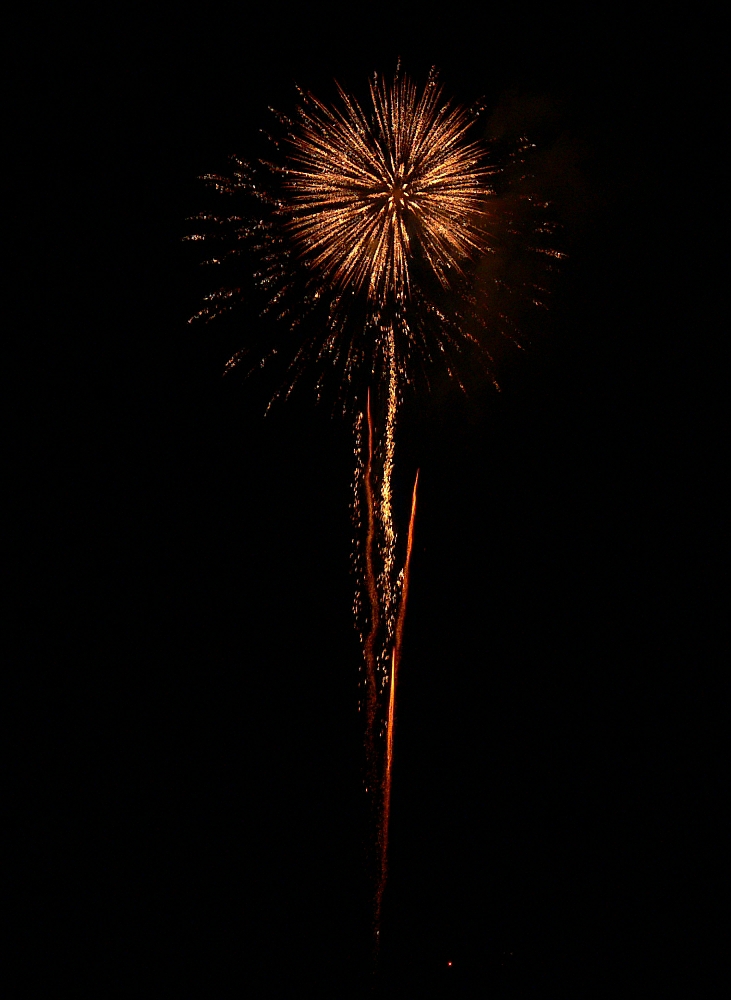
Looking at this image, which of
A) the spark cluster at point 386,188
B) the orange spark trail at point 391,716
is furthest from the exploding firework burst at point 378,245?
the orange spark trail at point 391,716

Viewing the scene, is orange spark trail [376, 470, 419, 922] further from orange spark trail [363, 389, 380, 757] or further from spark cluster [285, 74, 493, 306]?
spark cluster [285, 74, 493, 306]

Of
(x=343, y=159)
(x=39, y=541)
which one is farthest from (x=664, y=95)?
(x=39, y=541)

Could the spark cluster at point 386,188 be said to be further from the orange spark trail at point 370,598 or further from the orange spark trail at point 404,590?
the orange spark trail at point 404,590

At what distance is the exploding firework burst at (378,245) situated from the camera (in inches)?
66.3

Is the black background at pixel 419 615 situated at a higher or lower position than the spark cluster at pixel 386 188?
lower

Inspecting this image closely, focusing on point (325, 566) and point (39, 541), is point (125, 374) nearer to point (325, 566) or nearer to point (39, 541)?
point (39, 541)

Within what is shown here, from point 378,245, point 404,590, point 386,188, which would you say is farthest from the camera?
point 404,590

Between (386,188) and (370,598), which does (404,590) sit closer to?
(370,598)

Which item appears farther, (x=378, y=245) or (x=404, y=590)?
(x=404, y=590)

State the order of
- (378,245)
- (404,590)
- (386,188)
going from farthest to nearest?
(404,590), (378,245), (386,188)

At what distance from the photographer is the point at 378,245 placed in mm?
1781

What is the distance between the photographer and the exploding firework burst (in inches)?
66.3

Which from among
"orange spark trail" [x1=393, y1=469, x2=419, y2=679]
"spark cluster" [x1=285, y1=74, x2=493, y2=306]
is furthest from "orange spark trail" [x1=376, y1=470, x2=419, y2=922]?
"spark cluster" [x1=285, y1=74, x2=493, y2=306]

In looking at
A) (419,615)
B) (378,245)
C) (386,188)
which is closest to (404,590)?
(419,615)
